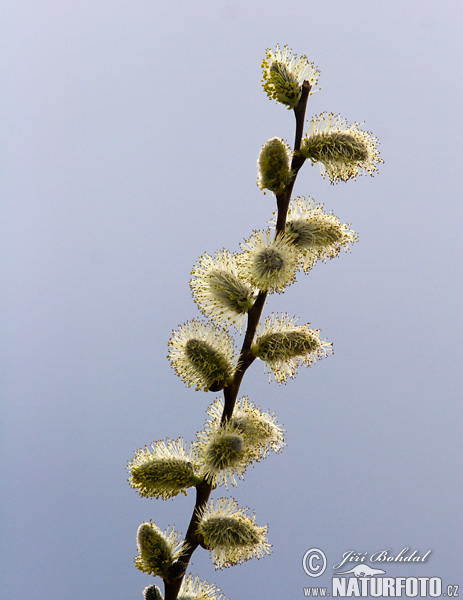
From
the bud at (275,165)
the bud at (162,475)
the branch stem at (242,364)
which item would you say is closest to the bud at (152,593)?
the branch stem at (242,364)

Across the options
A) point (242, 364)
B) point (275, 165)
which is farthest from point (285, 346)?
point (275, 165)

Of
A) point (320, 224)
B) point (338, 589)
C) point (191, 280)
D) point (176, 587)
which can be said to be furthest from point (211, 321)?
point (338, 589)

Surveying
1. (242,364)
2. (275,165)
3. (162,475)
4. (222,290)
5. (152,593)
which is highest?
(275,165)

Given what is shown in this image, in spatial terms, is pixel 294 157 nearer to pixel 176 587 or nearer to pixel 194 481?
pixel 194 481

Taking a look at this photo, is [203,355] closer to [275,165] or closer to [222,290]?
[222,290]

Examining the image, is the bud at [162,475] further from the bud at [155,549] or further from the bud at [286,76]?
the bud at [286,76]

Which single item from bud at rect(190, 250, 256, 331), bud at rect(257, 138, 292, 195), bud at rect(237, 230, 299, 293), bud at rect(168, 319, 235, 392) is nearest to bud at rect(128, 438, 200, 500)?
bud at rect(168, 319, 235, 392)

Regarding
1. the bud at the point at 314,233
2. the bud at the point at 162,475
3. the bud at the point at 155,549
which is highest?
the bud at the point at 314,233
